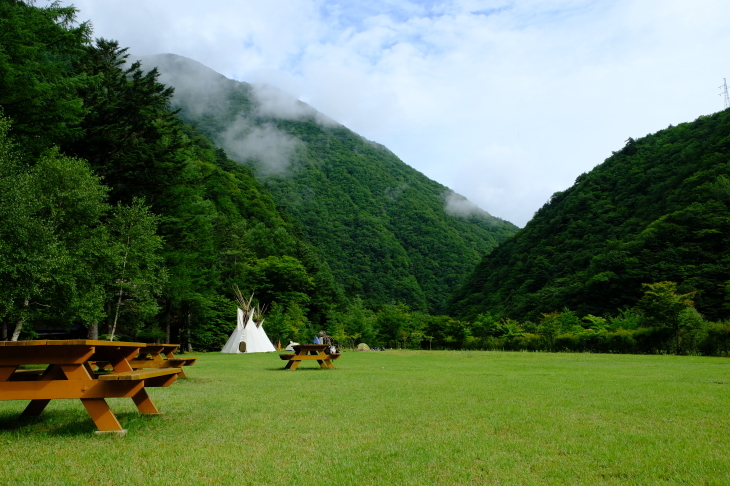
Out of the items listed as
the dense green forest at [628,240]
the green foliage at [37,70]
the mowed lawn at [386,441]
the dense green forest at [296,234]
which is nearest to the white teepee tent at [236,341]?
the dense green forest at [296,234]

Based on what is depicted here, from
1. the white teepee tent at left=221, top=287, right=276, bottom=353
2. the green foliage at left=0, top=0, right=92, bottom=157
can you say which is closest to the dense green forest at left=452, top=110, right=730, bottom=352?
the white teepee tent at left=221, top=287, right=276, bottom=353

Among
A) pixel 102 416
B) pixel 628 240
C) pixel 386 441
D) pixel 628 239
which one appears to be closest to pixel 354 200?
pixel 628 239

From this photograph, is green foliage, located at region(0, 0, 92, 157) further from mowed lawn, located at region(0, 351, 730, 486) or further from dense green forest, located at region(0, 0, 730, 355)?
mowed lawn, located at region(0, 351, 730, 486)

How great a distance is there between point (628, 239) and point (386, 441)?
180 ft

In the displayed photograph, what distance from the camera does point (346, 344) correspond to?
50.4m

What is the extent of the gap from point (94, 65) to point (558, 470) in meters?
26.6

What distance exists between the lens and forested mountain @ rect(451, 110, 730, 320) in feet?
139

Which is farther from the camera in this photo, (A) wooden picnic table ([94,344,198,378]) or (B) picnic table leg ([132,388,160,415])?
(A) wooden picnic table ([94,344,198,378])

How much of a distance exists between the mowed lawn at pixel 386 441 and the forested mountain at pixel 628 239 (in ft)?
114

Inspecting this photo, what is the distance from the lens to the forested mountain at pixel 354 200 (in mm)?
90062

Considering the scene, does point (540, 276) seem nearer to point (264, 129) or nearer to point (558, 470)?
point (558, 470)

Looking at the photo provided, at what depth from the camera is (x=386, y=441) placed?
453 cm

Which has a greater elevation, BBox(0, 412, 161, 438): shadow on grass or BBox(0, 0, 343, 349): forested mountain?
BBox(0, 0, 343, 349): forested mountain

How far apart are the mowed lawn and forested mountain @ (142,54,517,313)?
243ft
